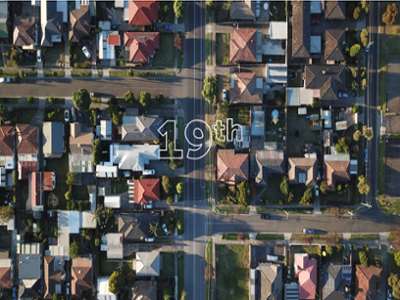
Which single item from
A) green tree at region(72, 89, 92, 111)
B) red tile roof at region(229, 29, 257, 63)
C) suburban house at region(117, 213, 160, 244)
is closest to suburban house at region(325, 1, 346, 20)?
red tile roof at region(229, 29, 257, 63)

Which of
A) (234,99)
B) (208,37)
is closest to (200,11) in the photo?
(208,37)

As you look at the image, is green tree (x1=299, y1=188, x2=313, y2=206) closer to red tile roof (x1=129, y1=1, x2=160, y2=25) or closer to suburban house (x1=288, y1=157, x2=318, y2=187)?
suburban house (x1=288, y1=157, x2=318, y2=187)

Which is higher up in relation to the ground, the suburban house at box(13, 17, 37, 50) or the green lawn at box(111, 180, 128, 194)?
the suburban house at box(13, 17, 37, 50)

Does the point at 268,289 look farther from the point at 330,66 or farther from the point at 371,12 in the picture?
the point at 371,12

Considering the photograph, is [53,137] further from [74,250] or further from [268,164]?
[268,164]

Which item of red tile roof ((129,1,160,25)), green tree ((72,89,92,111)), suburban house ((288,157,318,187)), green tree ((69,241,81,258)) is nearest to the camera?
green tree ((72,89,92,111))

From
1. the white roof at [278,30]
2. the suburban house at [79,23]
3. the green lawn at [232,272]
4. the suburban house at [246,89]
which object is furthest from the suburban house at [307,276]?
the suburban house at [79,23]
